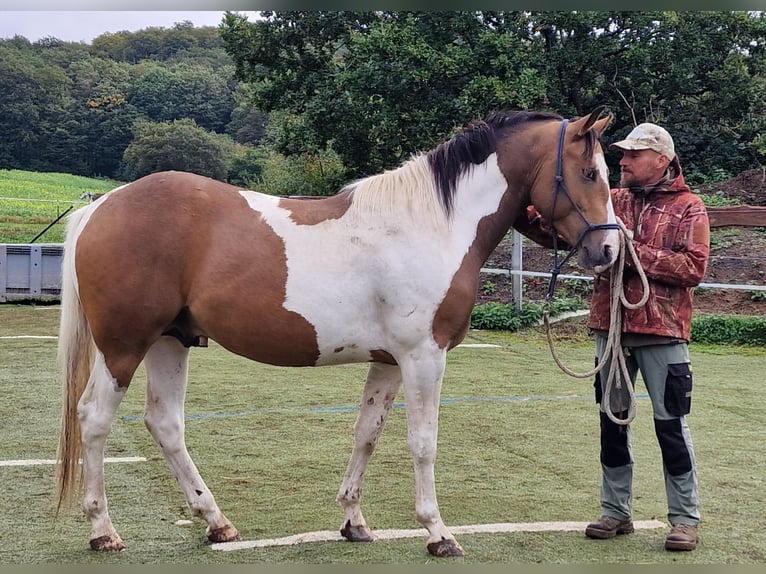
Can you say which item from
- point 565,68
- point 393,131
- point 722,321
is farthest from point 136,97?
point 722,321

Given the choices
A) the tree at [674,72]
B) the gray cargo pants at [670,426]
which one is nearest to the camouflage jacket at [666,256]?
the gray cargo pants at [670,426]

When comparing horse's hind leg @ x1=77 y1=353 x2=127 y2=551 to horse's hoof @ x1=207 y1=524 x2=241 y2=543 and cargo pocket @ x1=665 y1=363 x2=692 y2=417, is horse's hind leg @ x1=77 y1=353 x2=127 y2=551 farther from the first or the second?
cargo pocket @ x1=665 y1=363 x2=692 y2=417

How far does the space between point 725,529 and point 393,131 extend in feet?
43.0

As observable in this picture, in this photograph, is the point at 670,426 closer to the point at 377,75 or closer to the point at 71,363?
the point at 71,363

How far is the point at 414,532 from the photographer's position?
11.0 ft

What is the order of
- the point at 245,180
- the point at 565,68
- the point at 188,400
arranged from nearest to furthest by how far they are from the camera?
the point at 188,400, the point at 565,68, the point at 245,180

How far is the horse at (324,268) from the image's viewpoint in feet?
10.2

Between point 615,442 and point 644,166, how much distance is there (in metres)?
1.18

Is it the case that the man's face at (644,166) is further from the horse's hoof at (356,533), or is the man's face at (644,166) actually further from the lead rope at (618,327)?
the horse's hoof at (356,533)

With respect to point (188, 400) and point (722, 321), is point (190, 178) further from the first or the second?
point (722, 321)

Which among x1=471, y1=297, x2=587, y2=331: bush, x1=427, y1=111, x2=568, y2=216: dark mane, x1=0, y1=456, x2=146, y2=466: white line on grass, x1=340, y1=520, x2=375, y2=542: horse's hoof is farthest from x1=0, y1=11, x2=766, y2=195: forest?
x1=340, y1=520, x2=375, y2=542: horse's hoof

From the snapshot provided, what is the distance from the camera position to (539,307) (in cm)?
983

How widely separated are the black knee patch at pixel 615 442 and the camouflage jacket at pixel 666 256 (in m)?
0.43

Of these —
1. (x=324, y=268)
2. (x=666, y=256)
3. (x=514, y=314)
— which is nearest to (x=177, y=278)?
(x=324, y=268)
